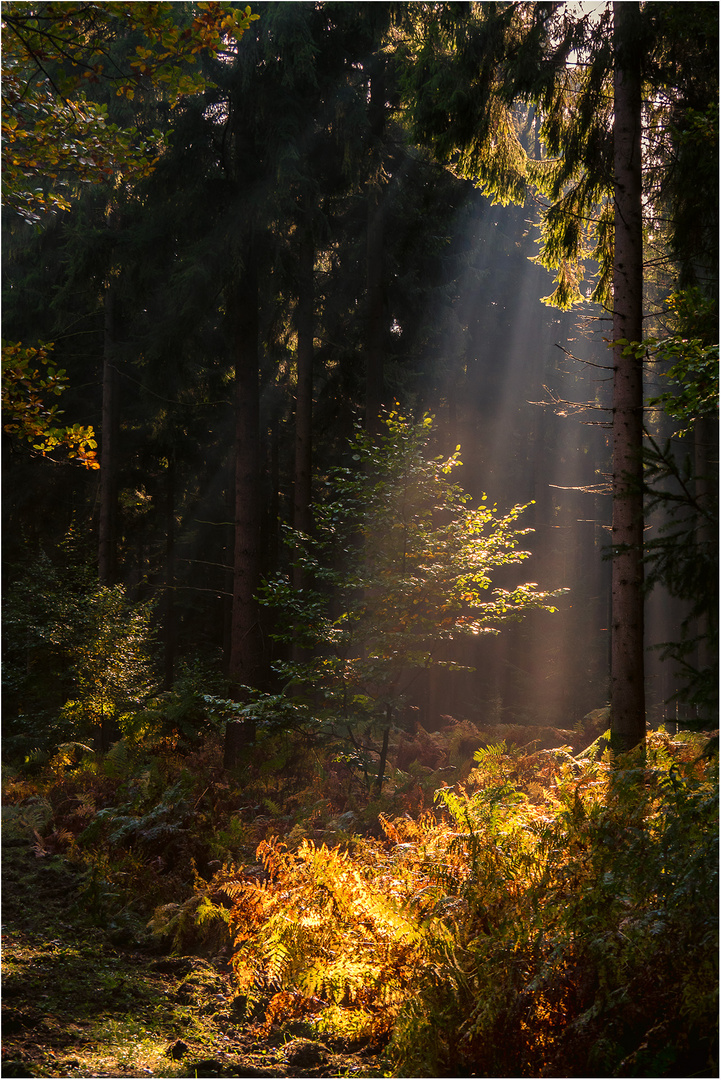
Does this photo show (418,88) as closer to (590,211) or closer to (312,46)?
(590,211)

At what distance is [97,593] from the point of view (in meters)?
12.2

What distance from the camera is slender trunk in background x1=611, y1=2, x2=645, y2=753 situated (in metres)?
6.19

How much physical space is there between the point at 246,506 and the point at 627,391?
6600 millimetres

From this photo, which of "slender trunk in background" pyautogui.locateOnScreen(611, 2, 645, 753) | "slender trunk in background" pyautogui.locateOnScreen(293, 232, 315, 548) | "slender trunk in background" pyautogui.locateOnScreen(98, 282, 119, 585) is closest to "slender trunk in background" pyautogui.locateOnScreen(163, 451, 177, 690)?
"slender trunk in background" pyautogui.locateOnScreen(98, 282, 119, 585)

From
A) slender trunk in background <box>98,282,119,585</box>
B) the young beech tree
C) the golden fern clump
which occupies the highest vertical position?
slender trunk in background <box>98,282,119,585</box>

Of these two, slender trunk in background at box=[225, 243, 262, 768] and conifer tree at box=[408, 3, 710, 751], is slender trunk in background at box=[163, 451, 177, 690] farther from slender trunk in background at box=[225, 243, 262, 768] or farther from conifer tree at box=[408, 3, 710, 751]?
conifer tree at box=[408, 3, 710, 751]

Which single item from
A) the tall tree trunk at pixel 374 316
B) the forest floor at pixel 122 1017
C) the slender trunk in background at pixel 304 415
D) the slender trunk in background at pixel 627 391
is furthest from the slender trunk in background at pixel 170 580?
the slender trunk in background at pixel 627 391

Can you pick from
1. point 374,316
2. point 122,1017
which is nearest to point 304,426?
point 374,316

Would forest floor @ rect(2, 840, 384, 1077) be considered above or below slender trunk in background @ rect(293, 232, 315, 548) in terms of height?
below

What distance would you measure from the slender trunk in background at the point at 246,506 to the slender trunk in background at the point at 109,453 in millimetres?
4980

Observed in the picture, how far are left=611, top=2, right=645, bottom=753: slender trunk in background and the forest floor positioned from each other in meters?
3.70

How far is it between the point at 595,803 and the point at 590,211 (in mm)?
6340

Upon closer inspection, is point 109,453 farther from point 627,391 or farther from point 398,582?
point 627,391

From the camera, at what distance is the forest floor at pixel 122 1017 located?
11.7ft
